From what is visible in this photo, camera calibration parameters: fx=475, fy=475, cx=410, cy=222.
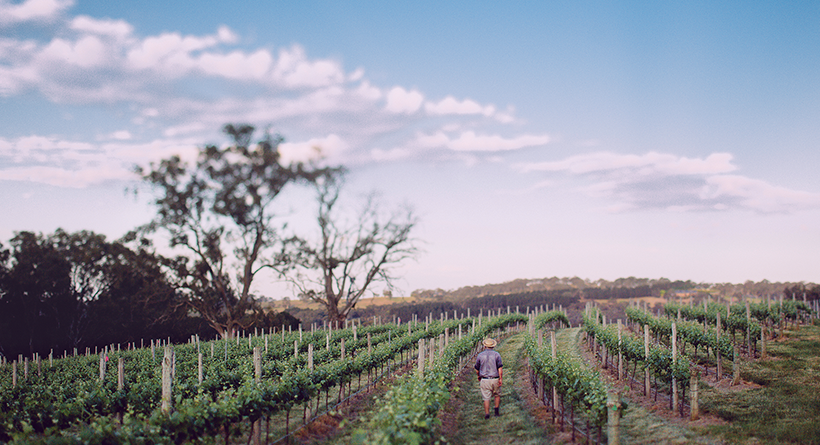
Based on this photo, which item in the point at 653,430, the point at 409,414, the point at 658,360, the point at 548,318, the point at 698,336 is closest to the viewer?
the point at 409,414

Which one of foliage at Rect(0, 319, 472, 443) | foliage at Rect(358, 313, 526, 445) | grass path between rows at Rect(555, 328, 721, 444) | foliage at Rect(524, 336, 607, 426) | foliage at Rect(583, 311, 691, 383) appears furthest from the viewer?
foliage at Rect(583, 311, 691, 383)

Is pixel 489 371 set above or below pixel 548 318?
above

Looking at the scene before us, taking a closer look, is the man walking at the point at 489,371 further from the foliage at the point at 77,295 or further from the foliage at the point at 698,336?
the foliage at the point at 77,295

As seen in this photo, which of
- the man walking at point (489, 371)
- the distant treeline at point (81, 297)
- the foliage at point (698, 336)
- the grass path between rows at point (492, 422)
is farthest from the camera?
the distant treeline at point (81, 297)

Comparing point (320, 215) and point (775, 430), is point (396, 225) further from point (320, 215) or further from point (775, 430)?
point (775, 430)

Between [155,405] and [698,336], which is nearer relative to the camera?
[155,405]

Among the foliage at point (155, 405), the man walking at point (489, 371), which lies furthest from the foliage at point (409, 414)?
the foliage at point (155, 405)

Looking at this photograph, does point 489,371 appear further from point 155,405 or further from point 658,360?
point 155,405

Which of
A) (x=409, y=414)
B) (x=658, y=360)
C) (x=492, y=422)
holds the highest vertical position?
(x=409, y=414)

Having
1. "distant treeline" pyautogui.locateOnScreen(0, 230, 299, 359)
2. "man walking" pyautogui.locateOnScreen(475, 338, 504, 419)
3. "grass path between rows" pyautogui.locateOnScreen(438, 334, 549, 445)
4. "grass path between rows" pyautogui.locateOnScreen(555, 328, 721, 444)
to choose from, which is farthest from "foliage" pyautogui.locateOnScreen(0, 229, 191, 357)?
"grass path between rows" pyautogui.locateOnScreen(555, 328, 721, 444)

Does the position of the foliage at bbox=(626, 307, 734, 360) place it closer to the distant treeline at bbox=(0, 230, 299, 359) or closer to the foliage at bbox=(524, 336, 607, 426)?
the foliage at bbox=(524, 336, 607, 426)

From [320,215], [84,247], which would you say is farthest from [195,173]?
[84,247]

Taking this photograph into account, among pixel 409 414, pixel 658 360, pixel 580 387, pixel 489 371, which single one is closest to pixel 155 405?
pixel 409 414

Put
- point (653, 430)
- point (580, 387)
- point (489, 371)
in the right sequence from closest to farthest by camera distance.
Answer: point (580, 387) → point (653, 430) → point (489, 371)
